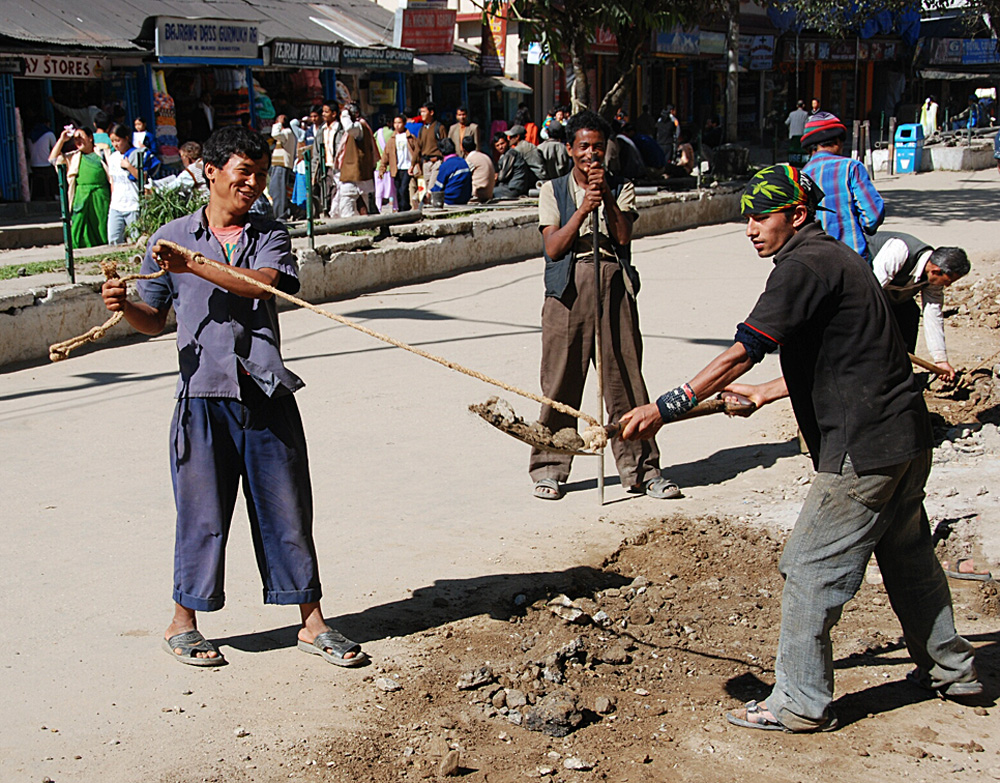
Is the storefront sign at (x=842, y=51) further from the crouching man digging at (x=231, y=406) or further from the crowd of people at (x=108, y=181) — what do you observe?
the crouching man digging at (x=231, y=406)

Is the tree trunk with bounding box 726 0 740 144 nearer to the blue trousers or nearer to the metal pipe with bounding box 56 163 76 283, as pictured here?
the metal pipe with bounding box 56 163 76 283

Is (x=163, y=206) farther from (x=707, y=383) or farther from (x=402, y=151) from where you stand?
(x=707, y=383)

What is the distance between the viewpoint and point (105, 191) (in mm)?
13594

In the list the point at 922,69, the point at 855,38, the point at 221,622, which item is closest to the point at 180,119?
the point at 221,622

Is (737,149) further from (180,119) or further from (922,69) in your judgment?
(922,69)

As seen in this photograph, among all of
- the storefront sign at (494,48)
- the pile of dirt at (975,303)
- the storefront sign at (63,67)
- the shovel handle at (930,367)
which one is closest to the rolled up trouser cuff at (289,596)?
the shovel handle at (930,367)

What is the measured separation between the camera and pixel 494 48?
27188 mm

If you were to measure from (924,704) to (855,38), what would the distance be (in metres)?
43.0

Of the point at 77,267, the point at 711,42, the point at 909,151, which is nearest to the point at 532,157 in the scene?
the point at 77,267

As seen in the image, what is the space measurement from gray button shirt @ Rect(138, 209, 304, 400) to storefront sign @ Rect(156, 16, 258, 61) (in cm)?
1551

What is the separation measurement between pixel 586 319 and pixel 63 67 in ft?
48.4

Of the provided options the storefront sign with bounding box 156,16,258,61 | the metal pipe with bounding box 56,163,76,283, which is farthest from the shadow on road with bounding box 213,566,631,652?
the storefront sign with bounding box 156,16,258,61

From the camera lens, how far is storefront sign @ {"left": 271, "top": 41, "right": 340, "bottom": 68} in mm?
20312

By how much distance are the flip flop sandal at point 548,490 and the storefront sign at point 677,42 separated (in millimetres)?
29443
